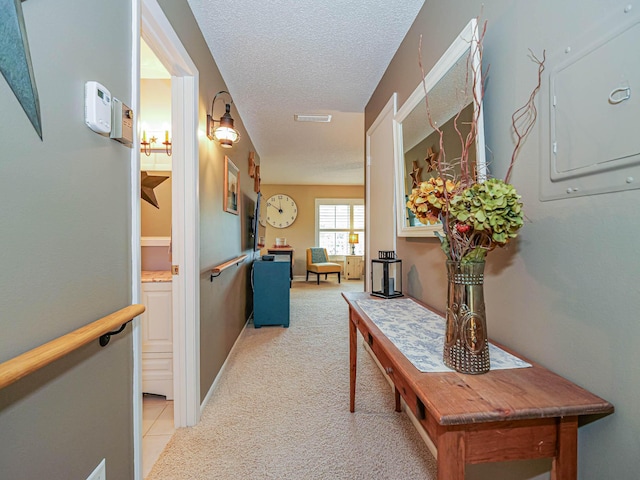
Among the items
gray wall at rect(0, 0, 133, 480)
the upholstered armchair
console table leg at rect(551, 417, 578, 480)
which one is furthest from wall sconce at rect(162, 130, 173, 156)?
the upholstered armchair

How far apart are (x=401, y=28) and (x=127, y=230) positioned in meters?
1.91

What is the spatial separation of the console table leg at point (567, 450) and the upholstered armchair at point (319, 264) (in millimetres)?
5983

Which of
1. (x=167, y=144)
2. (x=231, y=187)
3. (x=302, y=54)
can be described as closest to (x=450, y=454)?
(x=302, y=54)

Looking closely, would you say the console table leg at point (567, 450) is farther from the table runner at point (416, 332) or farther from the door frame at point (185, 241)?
the door frame at point (185, 241)

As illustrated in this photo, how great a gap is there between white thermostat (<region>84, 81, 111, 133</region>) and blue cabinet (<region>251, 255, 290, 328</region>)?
2.91m

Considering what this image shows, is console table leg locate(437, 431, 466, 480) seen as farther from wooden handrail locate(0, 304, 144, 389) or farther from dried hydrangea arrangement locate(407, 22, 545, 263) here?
wooden handrail locate(0, 304, 144, 389)

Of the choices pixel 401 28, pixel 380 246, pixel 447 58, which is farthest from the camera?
pixel 380 246

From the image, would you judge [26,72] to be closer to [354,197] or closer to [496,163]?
[496,163]

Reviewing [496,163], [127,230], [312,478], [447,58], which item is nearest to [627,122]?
[496,163]

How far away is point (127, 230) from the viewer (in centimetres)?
107

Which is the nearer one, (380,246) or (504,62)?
(504,62)

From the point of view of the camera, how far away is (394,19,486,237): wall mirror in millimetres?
1128

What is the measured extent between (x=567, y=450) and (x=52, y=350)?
1.19 meters

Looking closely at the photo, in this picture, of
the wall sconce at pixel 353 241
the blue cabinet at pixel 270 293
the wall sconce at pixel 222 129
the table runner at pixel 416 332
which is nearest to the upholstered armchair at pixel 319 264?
the wall sconce at pixel 353 241
